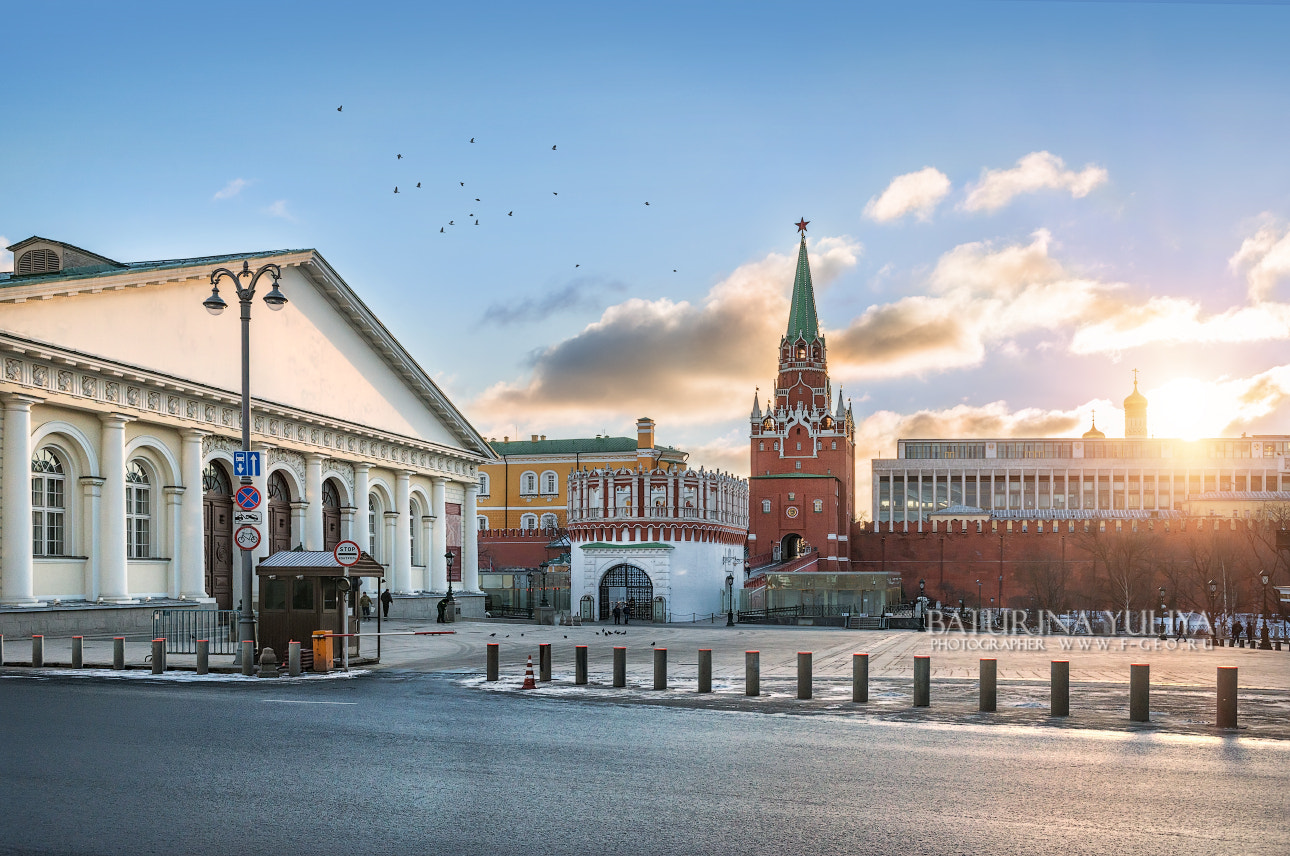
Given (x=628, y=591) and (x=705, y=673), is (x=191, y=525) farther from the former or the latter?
(x=628, y=591)

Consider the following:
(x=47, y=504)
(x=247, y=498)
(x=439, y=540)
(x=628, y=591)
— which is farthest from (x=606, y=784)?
(x=628, y=591)

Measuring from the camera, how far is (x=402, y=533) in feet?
164

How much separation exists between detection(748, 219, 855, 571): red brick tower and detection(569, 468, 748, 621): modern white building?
32.7 meters

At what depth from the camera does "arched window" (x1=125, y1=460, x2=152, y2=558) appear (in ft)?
112

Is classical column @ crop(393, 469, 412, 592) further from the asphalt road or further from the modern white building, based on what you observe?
the asphalt road

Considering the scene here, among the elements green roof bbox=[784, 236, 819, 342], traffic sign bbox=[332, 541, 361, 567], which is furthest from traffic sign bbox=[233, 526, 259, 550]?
green roof bbox=[784, 236, 819, 342]

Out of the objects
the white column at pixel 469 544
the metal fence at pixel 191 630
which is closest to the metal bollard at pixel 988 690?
the metal fence at pixel 191 630

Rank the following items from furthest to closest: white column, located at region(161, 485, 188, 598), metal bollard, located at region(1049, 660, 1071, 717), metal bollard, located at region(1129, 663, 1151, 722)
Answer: white column, located at region(161, 485, 188, 598)
metal bollard, located at region(1049, 660, 1071, 717)
metal bollard, located at region(1129, 663, 1151, 722)

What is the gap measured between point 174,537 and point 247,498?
577 inches

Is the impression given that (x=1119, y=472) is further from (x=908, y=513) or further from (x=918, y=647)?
(x=918, y=647)

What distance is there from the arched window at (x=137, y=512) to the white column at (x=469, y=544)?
2136cm

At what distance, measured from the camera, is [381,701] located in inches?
661

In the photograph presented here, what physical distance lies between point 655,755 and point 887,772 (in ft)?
7.68

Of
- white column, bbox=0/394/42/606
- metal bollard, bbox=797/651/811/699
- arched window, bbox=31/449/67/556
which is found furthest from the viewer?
arched window, bbox=31/449/67/556
